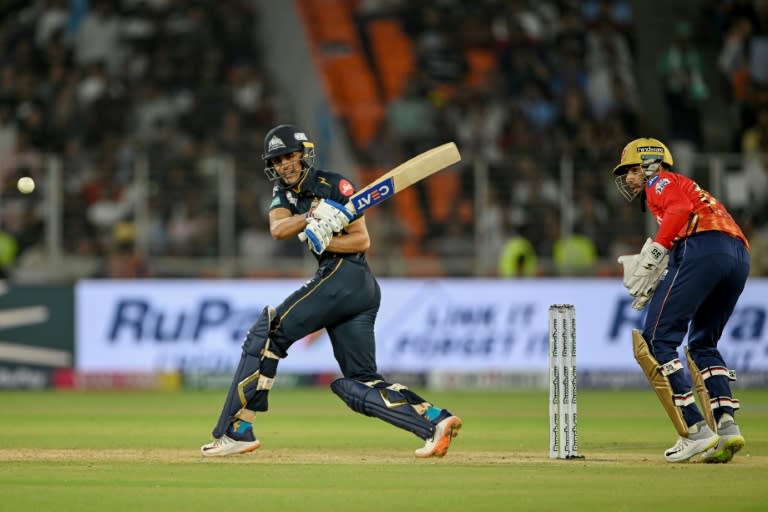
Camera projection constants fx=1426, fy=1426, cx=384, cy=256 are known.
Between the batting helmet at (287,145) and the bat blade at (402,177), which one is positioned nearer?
the bat blade at (402,177)

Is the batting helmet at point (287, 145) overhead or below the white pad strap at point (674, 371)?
overhead

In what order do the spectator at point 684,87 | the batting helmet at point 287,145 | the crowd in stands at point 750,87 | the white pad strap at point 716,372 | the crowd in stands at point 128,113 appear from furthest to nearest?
the spectator at point 684,87 < the crowd in stands at point 128,113 < the crowd in stands at point 750,87 < the white pad strap at point 716,372 < the batting helmet at point 287,145

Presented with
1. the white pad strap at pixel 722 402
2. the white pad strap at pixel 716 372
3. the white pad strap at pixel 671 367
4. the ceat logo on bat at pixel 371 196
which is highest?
the ceat logo on bat at pixel 371 196

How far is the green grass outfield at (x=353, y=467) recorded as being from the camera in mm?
7688

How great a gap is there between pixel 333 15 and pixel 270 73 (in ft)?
5.47

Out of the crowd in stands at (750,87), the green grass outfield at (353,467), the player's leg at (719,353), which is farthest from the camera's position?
the crowd in stands at (750,87)

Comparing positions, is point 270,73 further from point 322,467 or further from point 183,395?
point 322,467

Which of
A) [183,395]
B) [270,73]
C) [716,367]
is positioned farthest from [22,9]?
[716,367]

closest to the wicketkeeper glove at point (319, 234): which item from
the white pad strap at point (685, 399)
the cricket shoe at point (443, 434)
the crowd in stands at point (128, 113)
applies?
the cricket shoe at point (443, 434)

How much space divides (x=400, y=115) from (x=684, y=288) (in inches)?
496

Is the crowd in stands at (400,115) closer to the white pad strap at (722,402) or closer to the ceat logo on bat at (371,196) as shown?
the white pad strap at (722,402)

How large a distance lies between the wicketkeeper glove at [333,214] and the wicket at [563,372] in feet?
5.02

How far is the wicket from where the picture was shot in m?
9.55

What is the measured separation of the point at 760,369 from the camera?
60.0ft
